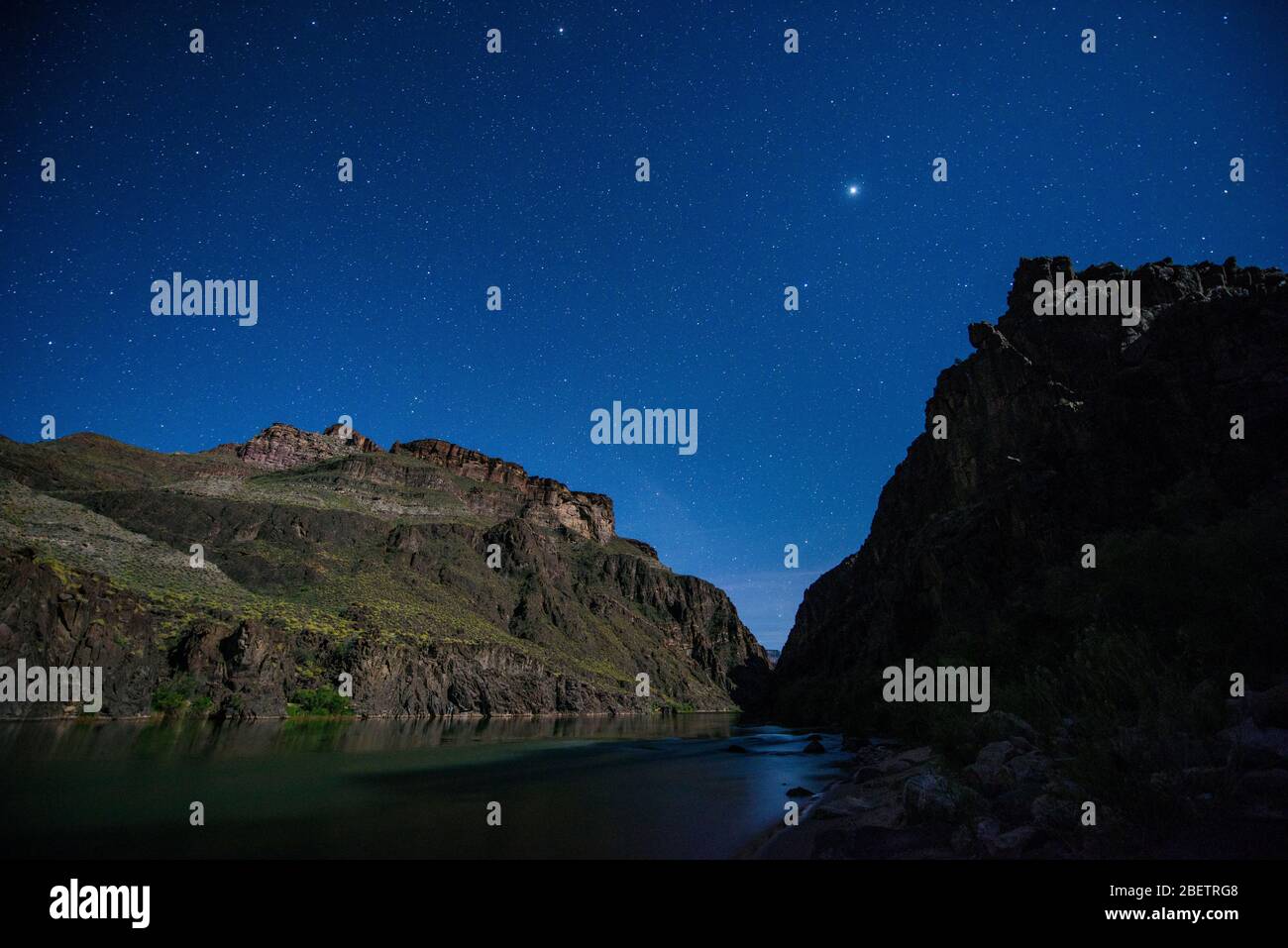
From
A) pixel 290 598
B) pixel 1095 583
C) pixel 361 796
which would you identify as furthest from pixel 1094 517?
pixel 290 598

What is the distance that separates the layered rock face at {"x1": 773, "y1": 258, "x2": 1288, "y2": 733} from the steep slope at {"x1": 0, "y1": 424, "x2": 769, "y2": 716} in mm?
59415

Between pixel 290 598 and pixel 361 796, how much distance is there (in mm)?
76583

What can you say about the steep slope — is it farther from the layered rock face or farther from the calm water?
the layered rock face

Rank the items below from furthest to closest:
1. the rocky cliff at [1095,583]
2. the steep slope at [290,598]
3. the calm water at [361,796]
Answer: the steep slope at [290,598] < the calm water at [361,796] < the rocky cliff at [1095,583]

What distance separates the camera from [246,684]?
59250 millimetres

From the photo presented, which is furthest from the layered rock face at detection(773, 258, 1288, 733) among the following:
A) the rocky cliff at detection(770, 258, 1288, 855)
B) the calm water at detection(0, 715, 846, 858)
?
the calm water at detection(0, 715, 846, 858)

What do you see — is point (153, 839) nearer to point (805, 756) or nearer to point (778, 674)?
point (805, 756)

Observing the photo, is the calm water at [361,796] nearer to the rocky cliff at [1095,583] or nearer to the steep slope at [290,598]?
the rocky cliff at [1095,583]

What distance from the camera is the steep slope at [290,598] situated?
175 ft

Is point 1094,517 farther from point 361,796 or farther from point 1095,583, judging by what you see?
point 361,796

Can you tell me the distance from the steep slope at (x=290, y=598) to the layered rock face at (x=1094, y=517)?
59415 mm

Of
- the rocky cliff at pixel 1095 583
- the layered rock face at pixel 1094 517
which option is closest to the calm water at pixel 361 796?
the rocky cliff at pixel 1095 583
